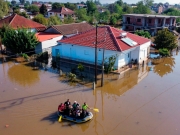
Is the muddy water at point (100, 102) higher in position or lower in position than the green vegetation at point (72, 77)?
lower

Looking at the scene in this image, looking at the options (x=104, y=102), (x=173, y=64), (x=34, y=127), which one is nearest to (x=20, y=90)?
(x=34, y=127)

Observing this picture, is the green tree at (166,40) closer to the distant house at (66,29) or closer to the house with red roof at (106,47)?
the house with red roof at (106,47)

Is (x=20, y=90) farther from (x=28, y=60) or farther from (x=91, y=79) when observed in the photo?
(x=28, y=60)

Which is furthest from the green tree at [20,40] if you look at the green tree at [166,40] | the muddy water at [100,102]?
the green tree at [166,40]

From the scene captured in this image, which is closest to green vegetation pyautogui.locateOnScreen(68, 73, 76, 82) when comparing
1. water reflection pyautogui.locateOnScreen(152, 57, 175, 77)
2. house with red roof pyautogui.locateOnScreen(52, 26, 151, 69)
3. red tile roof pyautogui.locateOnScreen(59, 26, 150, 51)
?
house with red roof pyautogui.locateOnScreen(52, 26, 151, 69)

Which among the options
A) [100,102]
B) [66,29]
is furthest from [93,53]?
[66,29]

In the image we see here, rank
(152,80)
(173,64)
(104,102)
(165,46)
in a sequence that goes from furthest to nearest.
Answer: (165,46) < (173,64) < (152,80) < (104,102)

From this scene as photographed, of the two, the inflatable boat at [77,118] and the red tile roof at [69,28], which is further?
the red tile roof at [69,28]

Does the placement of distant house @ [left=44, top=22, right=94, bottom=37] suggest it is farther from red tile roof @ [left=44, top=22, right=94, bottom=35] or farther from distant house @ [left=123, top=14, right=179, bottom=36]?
distant house @ [left=123, top=14, right=179, bottom=36]
